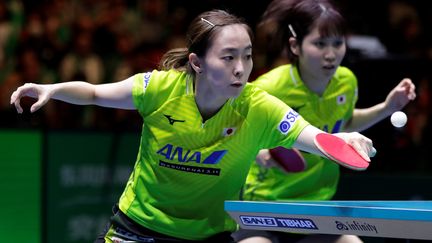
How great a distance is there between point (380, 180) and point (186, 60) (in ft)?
9.62

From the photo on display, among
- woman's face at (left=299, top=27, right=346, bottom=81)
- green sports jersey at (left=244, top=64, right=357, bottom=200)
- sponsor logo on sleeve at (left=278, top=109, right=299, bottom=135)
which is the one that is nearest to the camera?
sponsor logo on sleeve at (left=278, top=109, right=299, bottom=135)

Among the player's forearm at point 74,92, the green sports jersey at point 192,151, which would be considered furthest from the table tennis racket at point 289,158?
the player's forearm at point 74,92

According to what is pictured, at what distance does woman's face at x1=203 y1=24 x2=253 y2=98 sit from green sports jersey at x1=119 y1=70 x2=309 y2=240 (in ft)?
0.51

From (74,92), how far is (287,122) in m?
0.93

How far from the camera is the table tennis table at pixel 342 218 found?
3280 millimetres

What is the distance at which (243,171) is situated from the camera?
4.02 m

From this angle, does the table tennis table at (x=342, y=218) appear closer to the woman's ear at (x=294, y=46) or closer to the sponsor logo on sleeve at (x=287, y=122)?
the sponsor logo on sleeve at (x=287, y=122)

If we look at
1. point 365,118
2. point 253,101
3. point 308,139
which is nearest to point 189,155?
point 253,101

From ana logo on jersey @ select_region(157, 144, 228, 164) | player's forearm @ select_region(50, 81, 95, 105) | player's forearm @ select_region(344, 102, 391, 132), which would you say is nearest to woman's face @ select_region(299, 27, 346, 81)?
player's forearm @ select_region(344, 102, 391, 132)

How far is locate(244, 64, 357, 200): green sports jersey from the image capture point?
4.96 meters

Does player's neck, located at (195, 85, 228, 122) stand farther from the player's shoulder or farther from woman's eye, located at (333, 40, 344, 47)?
woman's eye, located at (333, 40, 344, 47)

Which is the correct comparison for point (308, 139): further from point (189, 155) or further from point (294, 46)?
point (294, 46)

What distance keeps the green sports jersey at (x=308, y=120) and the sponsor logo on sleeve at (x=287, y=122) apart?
1.08m

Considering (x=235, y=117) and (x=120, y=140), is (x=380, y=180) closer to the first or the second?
(x=120, y=140)
